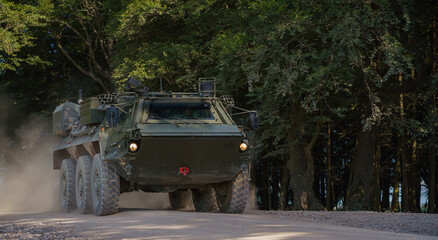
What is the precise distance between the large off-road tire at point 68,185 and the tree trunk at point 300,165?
8404 mm

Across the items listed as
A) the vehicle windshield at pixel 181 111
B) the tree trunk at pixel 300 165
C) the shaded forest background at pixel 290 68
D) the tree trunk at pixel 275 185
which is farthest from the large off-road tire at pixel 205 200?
the tree trunk at pixel 275 185

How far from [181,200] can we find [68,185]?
2777 millimetres

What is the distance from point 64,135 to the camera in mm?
19625

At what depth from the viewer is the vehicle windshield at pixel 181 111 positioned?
15.0 metres

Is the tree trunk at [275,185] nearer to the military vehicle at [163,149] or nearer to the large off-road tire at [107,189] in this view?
the military vehicle at [163,149]

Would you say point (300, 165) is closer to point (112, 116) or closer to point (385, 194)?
point (385, 194)

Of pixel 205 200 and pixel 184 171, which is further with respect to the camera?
pixel 205 200

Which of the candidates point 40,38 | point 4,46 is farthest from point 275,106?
point 40,38

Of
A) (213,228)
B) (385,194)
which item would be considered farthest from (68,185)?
(385,194)

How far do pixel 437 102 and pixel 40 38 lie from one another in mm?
18857

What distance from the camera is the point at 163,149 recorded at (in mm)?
14156

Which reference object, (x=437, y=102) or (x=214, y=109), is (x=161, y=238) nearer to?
(x=214, y=109)

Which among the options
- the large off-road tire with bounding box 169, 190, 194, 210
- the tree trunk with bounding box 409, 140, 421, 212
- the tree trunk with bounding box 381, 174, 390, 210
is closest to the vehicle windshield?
the large off-road tire with bounding box 169, 190, 194, 210

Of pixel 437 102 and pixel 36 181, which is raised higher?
pixel 437 102
